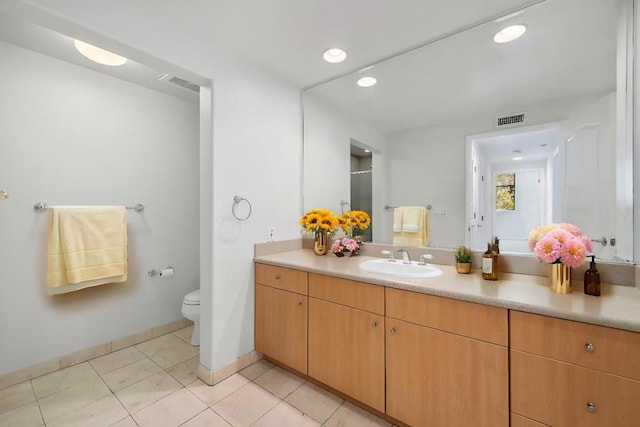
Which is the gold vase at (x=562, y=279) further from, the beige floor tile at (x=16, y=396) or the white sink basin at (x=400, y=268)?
the beige floor tile at (x=16, y=396)

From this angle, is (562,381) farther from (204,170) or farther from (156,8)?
(156,8)

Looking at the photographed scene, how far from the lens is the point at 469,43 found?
1646 millimetres

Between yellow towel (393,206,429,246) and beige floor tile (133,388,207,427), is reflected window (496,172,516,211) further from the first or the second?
beige floor tile (133,388,207,427)

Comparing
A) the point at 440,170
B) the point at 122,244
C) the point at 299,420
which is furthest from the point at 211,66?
the point at 299,420

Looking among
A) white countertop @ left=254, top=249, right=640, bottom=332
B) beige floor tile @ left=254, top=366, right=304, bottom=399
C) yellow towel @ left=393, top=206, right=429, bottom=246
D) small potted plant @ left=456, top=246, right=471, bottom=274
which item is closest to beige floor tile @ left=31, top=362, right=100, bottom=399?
beige floor tile @ left=254, top=366, right=304, bottom=399

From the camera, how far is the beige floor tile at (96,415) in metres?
1.45

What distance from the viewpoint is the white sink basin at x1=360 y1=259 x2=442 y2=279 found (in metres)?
1.61

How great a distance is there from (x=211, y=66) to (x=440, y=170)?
1.76 m

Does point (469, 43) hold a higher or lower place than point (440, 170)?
higher

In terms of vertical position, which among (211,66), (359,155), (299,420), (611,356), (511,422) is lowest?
(299,420)

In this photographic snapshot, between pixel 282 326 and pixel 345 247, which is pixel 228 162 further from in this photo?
pixel 282 326

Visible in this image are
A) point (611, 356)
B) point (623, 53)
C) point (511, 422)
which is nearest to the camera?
point (611, 356)

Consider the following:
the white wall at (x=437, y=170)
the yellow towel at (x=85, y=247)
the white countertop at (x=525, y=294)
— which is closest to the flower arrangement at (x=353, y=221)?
the white wall at (x=437, y=170)

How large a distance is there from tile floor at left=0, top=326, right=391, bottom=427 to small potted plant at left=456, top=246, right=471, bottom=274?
3.17ft
